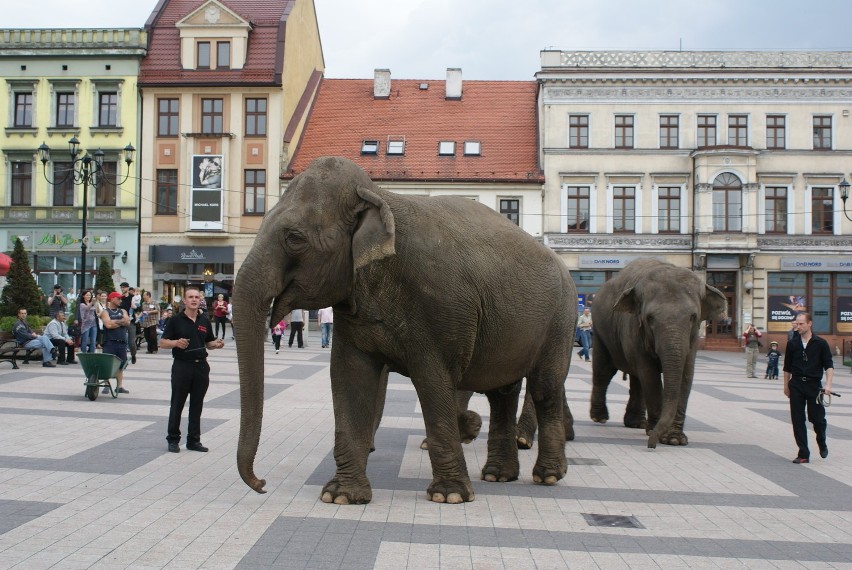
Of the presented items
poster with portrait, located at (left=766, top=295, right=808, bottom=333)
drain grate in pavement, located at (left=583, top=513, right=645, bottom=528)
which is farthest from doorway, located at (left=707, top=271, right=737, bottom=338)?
drain grate in pavement, located at (left=583, top=513, right=645, bottom=528)

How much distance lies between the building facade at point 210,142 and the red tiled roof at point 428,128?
214 centimetres

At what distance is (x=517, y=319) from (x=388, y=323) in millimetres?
1316

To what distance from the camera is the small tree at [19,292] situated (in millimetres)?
22312

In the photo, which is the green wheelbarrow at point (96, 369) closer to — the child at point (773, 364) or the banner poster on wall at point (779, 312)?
the child at point (773, 364)

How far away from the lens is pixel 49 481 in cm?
731

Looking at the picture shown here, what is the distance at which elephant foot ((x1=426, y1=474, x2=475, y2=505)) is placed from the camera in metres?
6.83

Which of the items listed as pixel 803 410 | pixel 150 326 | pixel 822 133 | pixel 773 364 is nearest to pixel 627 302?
pixel 803 410

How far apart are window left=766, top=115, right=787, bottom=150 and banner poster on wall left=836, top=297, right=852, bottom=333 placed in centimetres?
716

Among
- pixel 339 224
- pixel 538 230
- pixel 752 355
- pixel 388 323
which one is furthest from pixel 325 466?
pixel 538 230

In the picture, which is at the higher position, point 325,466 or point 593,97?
point 593,97

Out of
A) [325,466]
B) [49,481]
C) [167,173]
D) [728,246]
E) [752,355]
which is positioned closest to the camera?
[49,481]

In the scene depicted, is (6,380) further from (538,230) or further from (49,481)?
(538,230)

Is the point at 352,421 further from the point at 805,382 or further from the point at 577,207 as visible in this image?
the point at 577,207

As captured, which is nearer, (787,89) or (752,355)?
(752,355)
